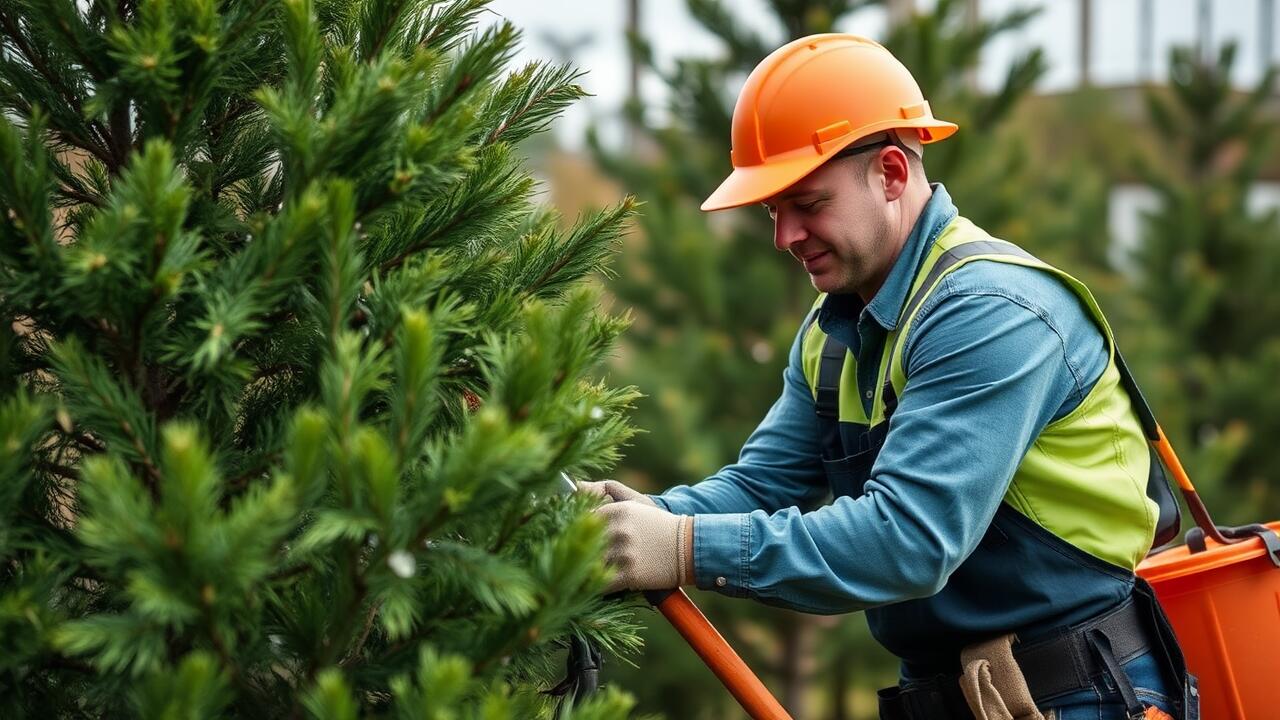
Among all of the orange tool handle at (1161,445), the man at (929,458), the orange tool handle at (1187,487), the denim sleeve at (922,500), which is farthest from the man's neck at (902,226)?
the orange tool handle at (1187,487)

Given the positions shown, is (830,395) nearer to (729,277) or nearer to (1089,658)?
(1089,658)

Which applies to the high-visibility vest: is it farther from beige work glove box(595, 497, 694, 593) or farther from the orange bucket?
beige work glove box(595, 497, 694, 593)

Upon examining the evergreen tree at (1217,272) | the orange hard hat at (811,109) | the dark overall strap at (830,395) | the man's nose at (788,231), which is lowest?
the evergreen tree at (1217,272)

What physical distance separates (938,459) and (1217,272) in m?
9.76

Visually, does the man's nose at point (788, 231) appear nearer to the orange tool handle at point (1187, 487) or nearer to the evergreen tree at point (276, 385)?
the evergreen tree at point (276, 385)

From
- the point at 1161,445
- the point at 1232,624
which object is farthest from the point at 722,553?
the point at 1232,624

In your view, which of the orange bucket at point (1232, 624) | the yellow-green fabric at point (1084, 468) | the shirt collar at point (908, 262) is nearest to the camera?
the yellow-green fabric at point (1084, 468)

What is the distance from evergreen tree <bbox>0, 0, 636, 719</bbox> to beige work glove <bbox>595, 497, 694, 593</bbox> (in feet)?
0.48

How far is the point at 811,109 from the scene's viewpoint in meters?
2.36

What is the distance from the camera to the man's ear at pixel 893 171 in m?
2.40

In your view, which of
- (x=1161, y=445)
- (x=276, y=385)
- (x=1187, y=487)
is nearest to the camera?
(x=276, y=385)

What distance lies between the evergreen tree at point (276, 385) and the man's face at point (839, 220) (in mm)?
659

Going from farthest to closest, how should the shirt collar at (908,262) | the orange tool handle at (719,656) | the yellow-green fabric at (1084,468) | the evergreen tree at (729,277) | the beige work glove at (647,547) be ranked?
1. the evergreen tree at (729,277)
2. the shirt collar at (908,262)
3. the yellow-green fabric at (1084,468)
4. the orange tool handle at (719,656)
5. the beige work glove at (647,547)

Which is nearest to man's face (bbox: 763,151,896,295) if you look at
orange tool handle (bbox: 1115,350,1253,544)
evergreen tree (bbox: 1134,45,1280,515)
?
orange tool handle (bbox: 1115,350,1253,544)
